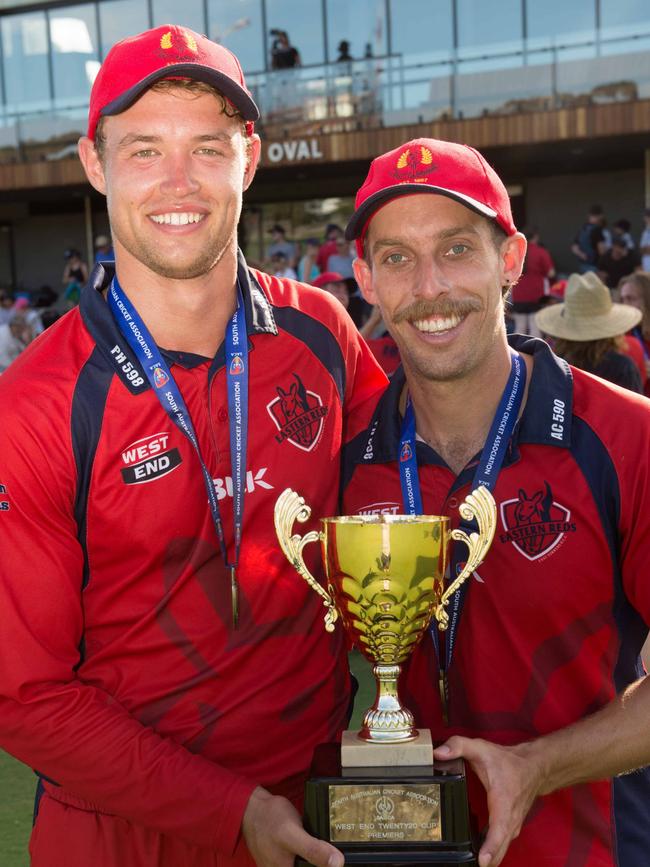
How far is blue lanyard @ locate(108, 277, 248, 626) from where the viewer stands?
227 cm

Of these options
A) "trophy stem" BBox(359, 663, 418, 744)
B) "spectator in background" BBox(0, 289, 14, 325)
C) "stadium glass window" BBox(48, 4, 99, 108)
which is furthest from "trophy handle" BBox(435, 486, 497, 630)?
"stadium glass window" BBox(48, 4, 99, 108)

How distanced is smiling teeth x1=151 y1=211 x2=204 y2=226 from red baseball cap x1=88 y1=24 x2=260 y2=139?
0.23 m

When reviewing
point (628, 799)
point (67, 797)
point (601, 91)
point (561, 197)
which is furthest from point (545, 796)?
point (561, 197)

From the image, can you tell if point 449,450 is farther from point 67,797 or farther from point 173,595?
point 67,797

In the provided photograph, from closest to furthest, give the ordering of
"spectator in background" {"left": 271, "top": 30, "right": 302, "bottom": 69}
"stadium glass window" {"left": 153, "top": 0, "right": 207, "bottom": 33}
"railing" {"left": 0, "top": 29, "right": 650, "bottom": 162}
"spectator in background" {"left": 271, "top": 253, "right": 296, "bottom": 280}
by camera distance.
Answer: "spectator in background" {"left": 271, "top": 253, "right": 296, "bottom": 280}, "railing" {"left": 0, "top": 29, "right": 650, "bottom": 162}, "spectator in background" {"left": 271, "top": 30, "right": 302, "bottom": 69}, "stadium glass window" {"left": 153, "top": 0, "right": 207, "bottom": 33}

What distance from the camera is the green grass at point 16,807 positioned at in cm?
419

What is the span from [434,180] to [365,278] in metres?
0.30

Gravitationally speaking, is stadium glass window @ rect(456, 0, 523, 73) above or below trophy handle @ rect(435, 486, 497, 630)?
above

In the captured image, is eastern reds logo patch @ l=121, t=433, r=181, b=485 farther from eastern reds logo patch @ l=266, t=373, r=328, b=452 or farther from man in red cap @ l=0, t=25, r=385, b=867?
eastern reds logo patch @ l=266, t=373, r=328, b=452

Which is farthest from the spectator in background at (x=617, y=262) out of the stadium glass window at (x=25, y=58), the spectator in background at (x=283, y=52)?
the stadium glass window at (x=25, y=58)

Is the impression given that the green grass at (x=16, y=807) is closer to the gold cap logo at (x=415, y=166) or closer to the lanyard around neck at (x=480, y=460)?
the lanyard around neck at (x=480, y=460)

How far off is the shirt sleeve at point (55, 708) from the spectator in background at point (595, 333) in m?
3.93

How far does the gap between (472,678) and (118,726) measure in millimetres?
707

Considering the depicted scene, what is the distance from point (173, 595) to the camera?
228 centimetres
